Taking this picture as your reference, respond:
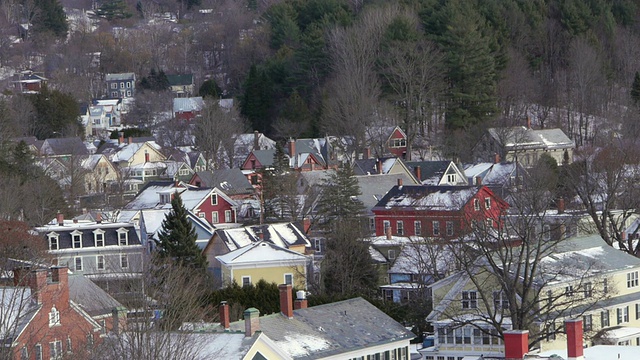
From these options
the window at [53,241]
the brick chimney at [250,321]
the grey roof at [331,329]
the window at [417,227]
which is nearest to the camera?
the brick chimney at [250,321]

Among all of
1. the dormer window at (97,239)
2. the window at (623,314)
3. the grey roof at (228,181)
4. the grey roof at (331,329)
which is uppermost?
the grey roof at (228,181)

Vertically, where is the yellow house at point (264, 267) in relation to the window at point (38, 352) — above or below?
above

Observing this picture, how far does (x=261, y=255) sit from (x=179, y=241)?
12.3ft

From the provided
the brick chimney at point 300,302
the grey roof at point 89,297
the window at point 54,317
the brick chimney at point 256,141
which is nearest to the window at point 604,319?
the brick chimney at point 300,302

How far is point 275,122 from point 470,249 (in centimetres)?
5283

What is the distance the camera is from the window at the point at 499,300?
44125 millimetres

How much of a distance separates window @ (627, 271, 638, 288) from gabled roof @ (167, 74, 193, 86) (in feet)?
295

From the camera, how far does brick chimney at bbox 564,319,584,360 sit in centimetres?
2920

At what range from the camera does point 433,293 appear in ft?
154

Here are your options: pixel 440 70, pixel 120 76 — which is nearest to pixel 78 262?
pixel 440 70

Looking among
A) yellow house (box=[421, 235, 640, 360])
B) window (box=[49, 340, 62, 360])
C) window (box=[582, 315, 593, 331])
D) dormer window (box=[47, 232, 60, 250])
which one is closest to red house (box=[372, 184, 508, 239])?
dormer window (box=[47, 232, 60, 250])

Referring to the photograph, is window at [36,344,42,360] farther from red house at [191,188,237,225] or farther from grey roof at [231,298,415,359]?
red house at [191,188,237,225]

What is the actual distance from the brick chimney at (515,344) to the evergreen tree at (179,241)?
28.6 meters

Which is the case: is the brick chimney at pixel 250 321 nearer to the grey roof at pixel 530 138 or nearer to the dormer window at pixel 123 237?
the dormer window at pixel 123 237
